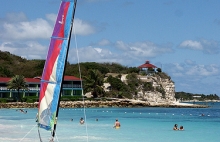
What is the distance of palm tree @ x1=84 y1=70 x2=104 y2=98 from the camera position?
9675cm

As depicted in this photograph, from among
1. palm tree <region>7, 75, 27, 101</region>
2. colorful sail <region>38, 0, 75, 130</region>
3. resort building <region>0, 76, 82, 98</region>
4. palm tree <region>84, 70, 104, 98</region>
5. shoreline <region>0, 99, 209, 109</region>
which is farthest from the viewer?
palm tree <region>84, 70, 104, 98</region>

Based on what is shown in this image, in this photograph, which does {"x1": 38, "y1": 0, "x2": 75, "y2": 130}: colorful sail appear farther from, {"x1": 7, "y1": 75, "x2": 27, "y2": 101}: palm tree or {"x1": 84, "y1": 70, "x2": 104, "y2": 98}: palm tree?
A: {"x1": 84, "y1": 70, "x2": 104, "y2": 98}: palm tree

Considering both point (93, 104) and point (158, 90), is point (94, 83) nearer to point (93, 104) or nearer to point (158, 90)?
point (93, 104)

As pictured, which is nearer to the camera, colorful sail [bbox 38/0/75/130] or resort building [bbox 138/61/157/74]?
colorful sail [bbox 38/0/75/130]

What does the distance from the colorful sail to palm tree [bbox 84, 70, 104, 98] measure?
272 ft

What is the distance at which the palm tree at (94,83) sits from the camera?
317 feet

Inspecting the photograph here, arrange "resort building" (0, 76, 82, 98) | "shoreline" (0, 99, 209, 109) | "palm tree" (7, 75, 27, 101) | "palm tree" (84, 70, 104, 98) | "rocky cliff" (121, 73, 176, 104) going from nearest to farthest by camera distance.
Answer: "shoreline" (0, 99, 209, 109), "palm tree" (7, 75, 27, 101), "resort building" (0, 76, 82, 98), "palm tree" (84, 70, 104, 98), "rocky cliff" (121, 73, 176, 104)

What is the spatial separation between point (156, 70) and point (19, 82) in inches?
2258

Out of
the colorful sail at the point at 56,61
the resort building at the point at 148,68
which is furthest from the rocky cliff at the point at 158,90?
the colorful sail at the point at 56,61

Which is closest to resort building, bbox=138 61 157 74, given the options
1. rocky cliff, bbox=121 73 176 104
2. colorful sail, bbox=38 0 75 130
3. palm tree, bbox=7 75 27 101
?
rocky cliff, bbox=121 73 176 104

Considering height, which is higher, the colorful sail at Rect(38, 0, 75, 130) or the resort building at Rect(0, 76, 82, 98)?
the resort building at Rect(0, 76, 82, 98)

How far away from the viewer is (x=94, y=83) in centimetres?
9788

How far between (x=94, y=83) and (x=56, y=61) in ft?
280

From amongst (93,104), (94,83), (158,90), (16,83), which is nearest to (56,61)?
(16,83)
